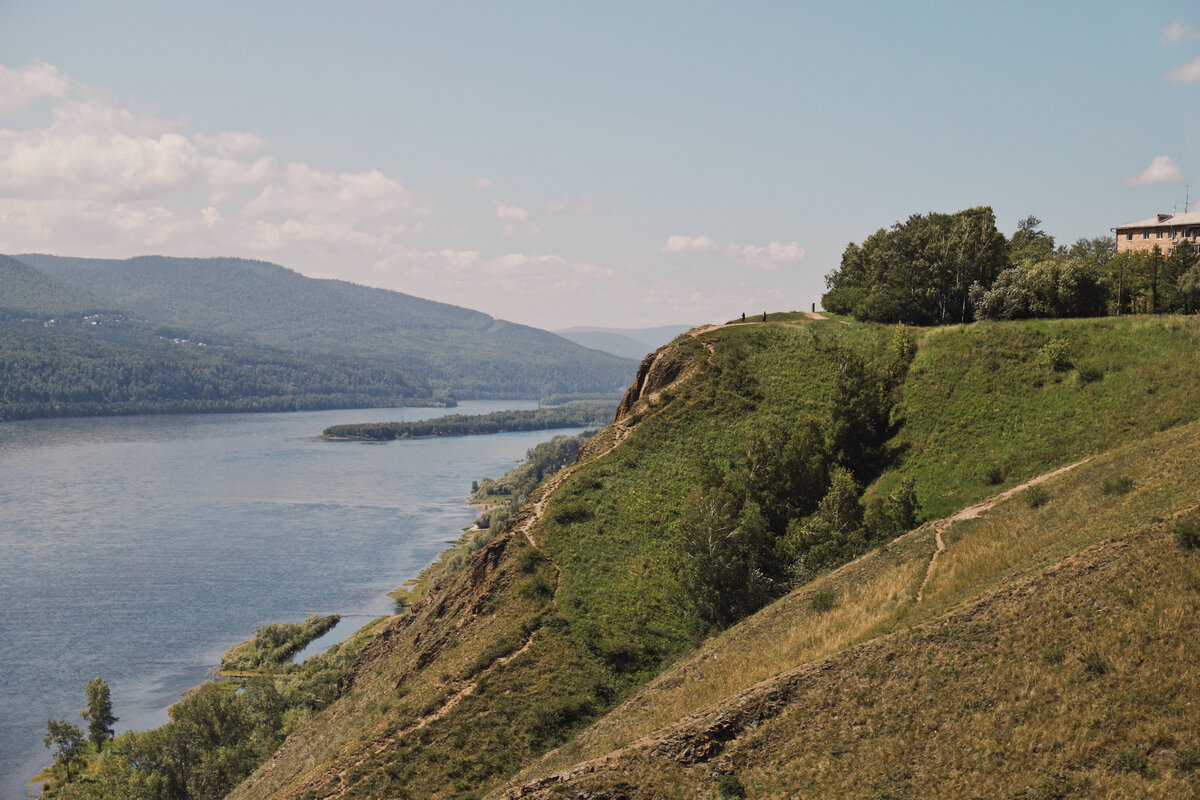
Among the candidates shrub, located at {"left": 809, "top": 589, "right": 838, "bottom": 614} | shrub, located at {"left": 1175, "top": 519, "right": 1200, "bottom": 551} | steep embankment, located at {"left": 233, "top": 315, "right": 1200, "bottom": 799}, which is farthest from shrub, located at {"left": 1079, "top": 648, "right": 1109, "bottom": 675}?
shrub, located at {"left": 809, "top": 589, "right": 838, "bottom": 614}

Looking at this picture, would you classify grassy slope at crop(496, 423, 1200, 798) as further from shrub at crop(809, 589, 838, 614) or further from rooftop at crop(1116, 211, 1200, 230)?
rooftop at crop(1116, 211, 1200, 230)

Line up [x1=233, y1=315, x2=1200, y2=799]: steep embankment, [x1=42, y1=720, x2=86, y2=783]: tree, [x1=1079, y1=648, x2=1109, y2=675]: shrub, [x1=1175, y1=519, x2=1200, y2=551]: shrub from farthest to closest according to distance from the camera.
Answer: [x1=42, y1=720, x2=86, y2=783]: tree < [x1=1175, y1=519, x2=1200, y2=551]: shrub < [x1=233, y1=315, x2=1200, y2=799]: steep embankment < [x1=1079, y1=648, x2=1109, y2=675]: shrub

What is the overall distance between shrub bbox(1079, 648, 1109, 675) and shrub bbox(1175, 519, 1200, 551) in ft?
19.8

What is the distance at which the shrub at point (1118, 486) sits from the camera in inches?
1393

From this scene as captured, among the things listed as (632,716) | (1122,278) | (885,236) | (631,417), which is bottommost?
(632,716)

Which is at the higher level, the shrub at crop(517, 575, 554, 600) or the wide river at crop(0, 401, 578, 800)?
the shrub at crop(517, 575, 554, 600)

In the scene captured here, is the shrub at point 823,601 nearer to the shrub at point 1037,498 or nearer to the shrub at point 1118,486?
the shrub at point 1037,498

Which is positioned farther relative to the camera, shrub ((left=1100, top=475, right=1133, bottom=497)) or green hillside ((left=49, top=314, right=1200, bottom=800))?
shrub ((left=1100, top=475, right=1133, bottom=497))

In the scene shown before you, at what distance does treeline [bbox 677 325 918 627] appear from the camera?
49.5 m

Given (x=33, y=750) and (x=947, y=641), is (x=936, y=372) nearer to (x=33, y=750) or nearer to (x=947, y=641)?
(x=947, y=641)

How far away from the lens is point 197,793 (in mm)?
73375

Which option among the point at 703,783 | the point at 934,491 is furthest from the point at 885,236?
the point at 703,783

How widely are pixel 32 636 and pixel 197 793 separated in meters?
70.0

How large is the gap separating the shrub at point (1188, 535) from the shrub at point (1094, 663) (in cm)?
604
